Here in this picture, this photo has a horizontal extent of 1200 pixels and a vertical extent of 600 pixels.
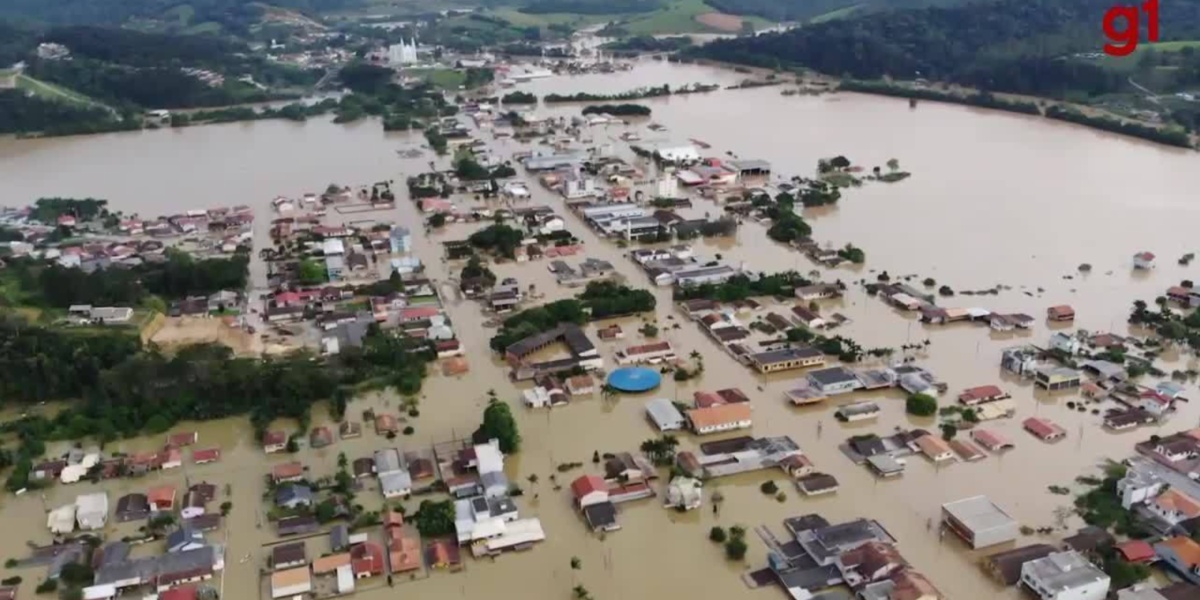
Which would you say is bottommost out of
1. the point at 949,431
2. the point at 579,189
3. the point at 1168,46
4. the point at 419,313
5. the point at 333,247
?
the point at 949,431

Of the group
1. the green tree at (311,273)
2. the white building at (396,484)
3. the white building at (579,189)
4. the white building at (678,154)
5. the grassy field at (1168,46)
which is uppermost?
the grassy field at (1168,46)

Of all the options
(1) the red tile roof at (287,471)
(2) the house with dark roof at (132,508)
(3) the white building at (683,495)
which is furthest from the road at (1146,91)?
(2) the house with dark roof at (132,508)

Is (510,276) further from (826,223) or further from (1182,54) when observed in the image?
(1182,54)

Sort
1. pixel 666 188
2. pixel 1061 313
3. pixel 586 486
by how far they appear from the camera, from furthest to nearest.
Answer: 1. pixel 666 188
2. pixel 1061 313
3. pixel 586 486

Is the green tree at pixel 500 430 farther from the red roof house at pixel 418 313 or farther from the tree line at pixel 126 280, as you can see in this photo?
the tree line at pixel 126 280

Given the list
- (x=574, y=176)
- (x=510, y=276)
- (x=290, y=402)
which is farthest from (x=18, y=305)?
(x=574, y=176)

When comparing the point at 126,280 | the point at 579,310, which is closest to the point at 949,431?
the point at 579,310

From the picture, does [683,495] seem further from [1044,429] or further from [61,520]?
[61,520]
